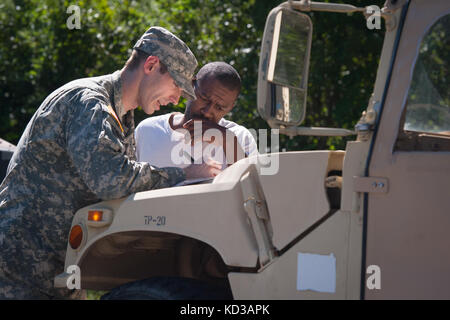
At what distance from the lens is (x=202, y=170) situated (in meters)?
3.27

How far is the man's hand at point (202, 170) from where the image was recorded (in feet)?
10.6

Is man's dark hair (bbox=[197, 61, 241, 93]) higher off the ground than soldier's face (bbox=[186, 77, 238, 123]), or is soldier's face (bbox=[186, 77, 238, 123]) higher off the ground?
man's dark hair (bbox=[197, 61, 241, 93])

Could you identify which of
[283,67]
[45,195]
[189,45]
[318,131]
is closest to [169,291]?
[45,195]

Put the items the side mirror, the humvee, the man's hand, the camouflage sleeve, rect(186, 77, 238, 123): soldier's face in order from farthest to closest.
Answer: rect(186, 77, 238, 123): soldier's face, the man's hand, the camouflage sleeve, the side mirror, the humvee

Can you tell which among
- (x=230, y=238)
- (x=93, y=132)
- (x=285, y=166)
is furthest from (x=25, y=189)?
(x=285, y=166)

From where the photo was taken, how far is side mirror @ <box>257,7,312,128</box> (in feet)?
8.34

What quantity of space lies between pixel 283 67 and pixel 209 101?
1.52m

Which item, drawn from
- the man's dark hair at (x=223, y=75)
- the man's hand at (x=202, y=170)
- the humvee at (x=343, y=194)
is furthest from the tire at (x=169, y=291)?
the man's dark hair at (x=223, y=75)

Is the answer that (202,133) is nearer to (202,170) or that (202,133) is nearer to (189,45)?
(202,170)

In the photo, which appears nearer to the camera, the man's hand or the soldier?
the soldier

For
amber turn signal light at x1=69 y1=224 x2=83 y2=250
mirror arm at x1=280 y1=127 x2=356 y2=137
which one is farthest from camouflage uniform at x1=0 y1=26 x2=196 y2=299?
mirror arm at x1=280 y1=127 x2=356 y2=137

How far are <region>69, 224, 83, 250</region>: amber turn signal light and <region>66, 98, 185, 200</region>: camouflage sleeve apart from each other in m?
0.23

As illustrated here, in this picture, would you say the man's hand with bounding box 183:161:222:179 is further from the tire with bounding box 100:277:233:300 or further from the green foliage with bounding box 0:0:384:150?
the green foliage with bounding box 0:0:384:150
